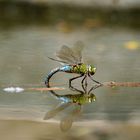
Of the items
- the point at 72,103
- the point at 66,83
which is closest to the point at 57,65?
the point at 66,83

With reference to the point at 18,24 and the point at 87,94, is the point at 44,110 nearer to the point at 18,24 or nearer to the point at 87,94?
the point at 87,94

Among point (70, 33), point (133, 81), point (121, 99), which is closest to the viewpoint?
point (121, 99)

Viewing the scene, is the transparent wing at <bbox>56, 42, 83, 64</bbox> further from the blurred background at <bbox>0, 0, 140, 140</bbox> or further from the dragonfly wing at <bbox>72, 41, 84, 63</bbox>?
the blurred background at <bbox>0, 0, 140, 140</bbox>

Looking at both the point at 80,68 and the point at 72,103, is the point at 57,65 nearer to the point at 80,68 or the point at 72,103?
the point at 80,68

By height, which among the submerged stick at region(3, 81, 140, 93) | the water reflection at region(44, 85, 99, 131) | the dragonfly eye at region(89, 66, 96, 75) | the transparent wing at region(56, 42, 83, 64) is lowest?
the water reflection at region(44, 85, 99, 131)

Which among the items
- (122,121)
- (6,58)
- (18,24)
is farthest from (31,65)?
(18,24)

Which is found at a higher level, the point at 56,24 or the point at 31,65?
the point at 56,24

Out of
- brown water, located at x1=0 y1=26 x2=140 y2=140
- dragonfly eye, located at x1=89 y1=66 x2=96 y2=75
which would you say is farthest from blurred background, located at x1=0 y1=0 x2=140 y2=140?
dragonfly eye, located at x1=89 y1=66 x2=96 y2=75
